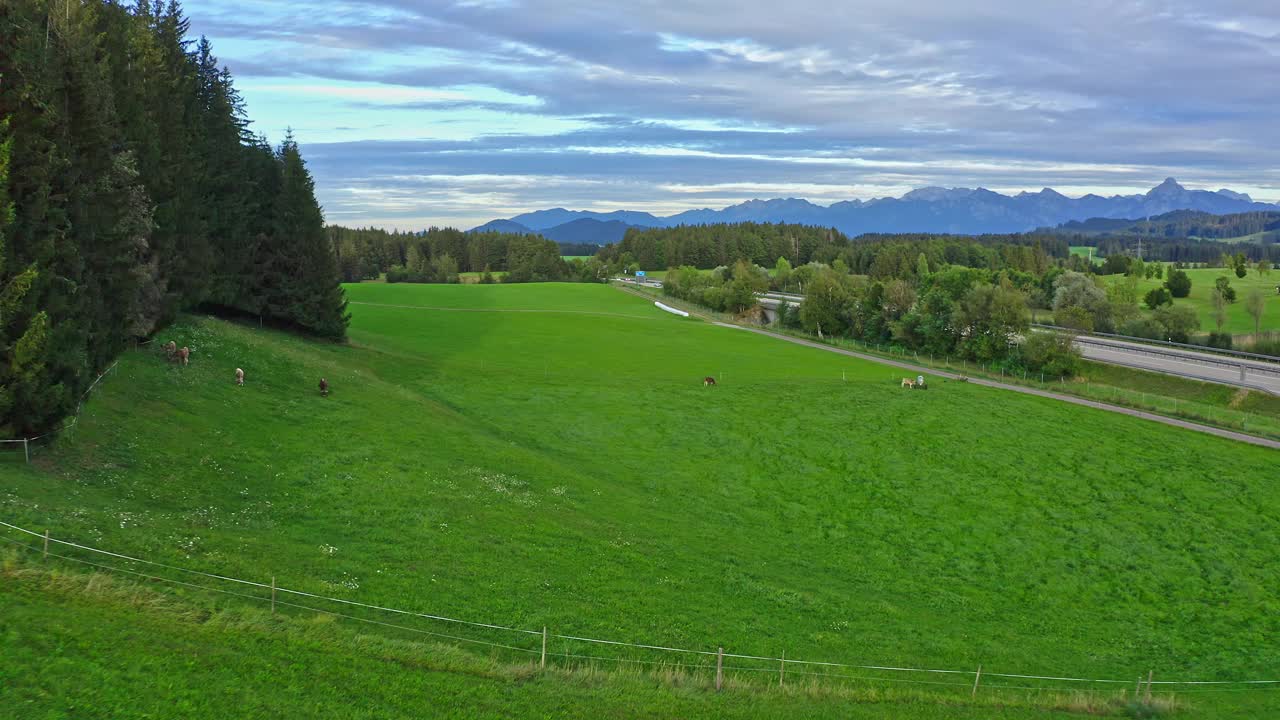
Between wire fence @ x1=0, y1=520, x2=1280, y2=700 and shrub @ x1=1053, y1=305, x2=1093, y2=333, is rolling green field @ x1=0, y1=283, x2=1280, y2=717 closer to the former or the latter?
wire fence @ x1=0, y1=520, x2=1280, y2=700

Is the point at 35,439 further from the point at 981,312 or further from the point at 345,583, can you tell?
the point at 981,312

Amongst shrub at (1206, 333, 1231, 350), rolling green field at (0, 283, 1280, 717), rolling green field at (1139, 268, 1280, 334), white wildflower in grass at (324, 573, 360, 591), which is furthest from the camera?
rolling green field at (1139, 268, 1280, 334)

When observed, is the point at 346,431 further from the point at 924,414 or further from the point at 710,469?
the point at 924,414

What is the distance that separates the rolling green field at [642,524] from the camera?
21.9 metres

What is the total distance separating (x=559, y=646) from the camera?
23516 mm

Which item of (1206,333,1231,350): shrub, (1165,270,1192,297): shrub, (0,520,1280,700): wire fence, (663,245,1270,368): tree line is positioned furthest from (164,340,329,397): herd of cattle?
(1165,270,1192,297): shrub

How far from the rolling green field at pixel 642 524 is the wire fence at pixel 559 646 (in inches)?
19.0

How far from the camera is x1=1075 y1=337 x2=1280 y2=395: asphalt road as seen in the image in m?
81.6

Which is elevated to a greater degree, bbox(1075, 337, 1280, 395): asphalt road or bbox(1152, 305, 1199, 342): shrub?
bbox(1152, 305, 1199, 342): shrub

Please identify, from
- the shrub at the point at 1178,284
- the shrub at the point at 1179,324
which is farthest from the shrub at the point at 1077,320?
the shrub at the point at 1178,284

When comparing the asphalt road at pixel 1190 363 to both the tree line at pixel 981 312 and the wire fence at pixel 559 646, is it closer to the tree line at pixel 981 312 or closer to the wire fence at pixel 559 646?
the tree line at pixel 981 312

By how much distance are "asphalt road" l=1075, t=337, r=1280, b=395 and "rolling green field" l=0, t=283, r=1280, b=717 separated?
2597 centimetres

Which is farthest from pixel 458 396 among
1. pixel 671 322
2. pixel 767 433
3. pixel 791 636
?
pixel 671 322

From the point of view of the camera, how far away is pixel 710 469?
5016cm
